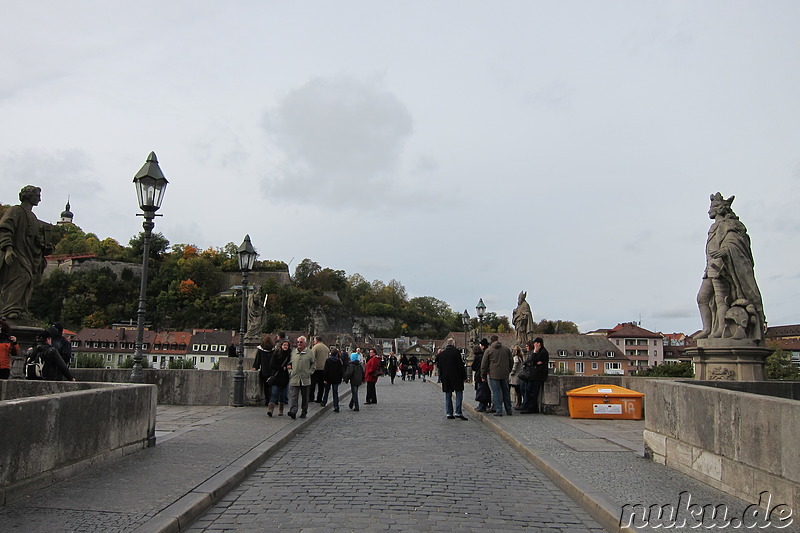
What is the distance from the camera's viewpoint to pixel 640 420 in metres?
13.8

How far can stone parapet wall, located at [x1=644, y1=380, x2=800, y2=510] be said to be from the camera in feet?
16.8

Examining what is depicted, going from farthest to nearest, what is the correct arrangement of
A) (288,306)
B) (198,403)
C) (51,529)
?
1. (288,306)
2. (198,403)
3. (51,529)

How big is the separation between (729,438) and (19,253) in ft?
33.7

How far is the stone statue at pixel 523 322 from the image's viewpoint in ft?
69.8

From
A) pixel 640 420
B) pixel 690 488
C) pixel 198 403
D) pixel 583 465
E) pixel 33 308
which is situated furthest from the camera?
pixel 33 308

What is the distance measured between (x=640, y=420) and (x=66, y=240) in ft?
489

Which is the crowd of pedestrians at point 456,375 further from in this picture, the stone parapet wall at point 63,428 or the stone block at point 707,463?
the stone block at point 707,463

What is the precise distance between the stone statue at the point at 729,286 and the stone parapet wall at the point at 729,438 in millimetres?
4401

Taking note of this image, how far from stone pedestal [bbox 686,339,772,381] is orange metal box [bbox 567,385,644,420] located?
2148 mm

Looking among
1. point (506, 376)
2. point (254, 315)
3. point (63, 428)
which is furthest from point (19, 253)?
point (254, 315)

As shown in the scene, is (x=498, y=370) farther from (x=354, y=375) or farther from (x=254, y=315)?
(x=254, y=315)

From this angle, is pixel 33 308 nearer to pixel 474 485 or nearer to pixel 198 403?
pixel 198 403

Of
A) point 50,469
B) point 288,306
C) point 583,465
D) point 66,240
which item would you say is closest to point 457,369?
point 583,465

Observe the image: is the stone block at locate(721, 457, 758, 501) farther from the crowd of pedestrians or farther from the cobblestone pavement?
the crowd of pedestrians
